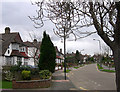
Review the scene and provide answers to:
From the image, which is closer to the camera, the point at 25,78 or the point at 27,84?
the point at 27,84

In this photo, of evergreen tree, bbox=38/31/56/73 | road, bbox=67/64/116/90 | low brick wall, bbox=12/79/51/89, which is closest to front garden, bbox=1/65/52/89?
low brick wall, bbox=12/79/51/89

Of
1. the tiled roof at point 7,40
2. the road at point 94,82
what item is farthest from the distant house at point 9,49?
the road at point 94,82

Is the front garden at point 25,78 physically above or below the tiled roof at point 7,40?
below

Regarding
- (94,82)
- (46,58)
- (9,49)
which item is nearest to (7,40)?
(9,49)

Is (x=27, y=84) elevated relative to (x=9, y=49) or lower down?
lower down

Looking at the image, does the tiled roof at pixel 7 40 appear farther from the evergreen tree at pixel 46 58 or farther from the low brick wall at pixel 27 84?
the low brick wall at pixel 27 84

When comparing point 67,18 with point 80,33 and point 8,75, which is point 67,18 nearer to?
point 80,33

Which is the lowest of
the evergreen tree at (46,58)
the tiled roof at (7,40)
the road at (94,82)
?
the road at (94,82)

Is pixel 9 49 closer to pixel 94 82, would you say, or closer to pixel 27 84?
pixel 27 84

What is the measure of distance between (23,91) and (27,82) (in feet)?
4.45

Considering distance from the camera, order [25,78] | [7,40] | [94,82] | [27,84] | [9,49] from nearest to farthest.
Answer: [27,84]
[25,78]
[94,82]
[9,49]
[7,40]

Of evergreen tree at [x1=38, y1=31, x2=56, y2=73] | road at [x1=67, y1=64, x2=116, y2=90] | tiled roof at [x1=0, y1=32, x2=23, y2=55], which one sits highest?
tiled roof at [x1=0, y1=32, x2=23, y2=55]

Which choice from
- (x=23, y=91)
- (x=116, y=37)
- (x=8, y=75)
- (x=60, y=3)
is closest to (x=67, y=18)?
(x=60, y=3)

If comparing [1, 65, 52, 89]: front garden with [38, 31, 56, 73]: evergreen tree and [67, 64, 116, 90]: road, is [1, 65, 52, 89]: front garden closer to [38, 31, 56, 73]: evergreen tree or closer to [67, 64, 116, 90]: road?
[38, 31, 56, 73]: evergreen tree
